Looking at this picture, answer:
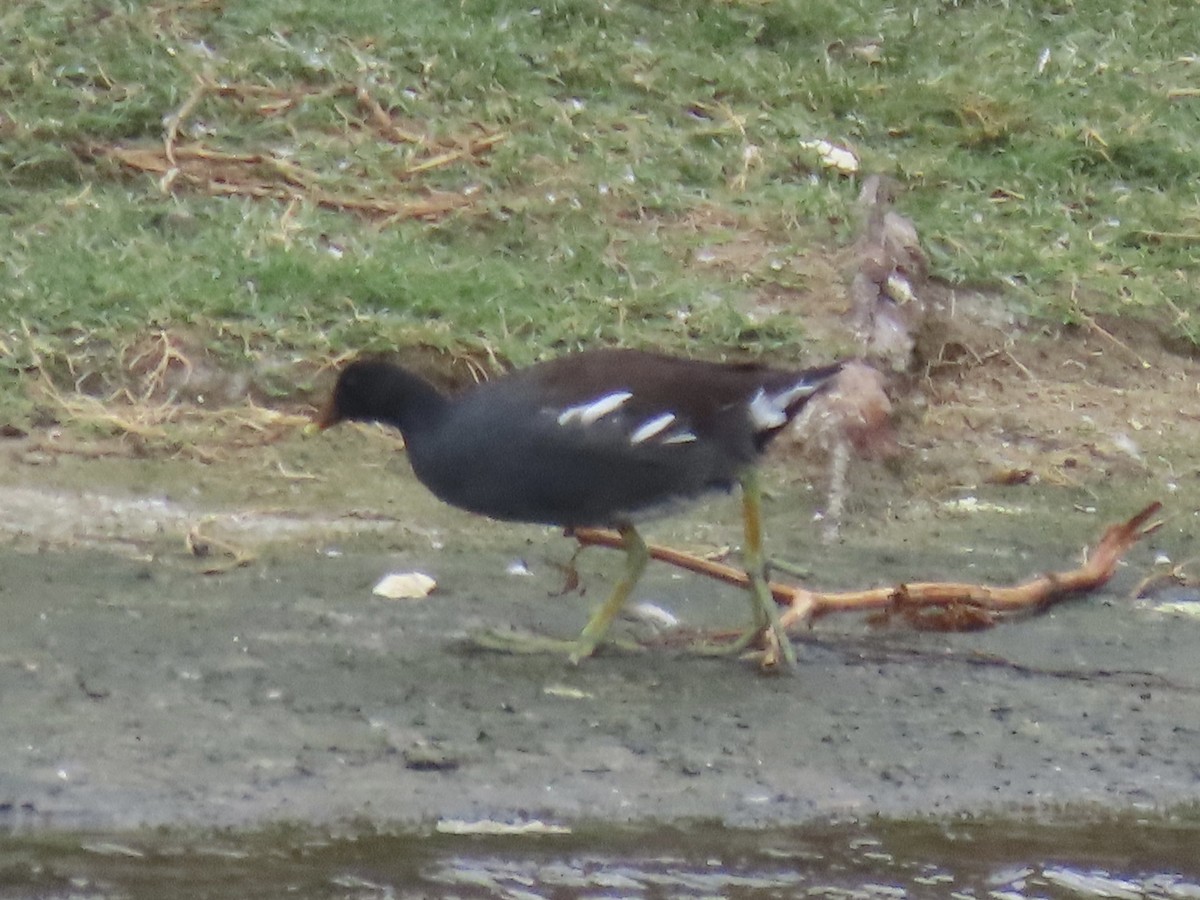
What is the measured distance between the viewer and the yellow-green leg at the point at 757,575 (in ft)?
16.2

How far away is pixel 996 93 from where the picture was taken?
9.45m

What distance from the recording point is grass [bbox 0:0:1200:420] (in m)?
7.14

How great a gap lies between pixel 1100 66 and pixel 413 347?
4529 mm

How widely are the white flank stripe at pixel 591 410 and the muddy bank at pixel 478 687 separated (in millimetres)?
580

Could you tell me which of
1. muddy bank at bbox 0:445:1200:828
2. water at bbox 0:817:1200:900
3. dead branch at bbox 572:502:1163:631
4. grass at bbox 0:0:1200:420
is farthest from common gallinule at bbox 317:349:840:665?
grass at bbox 0:0:1200:420

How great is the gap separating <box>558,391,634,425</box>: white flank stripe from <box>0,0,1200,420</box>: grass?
6.90 ft

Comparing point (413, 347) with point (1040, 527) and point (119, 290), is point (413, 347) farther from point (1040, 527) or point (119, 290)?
point (1040, 527)

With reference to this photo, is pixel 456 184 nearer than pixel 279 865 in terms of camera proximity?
No

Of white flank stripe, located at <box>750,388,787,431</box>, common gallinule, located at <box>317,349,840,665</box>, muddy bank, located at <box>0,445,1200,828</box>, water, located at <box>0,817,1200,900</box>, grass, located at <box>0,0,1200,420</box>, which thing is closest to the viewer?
water, located at <box>0,817,1200,900</box>

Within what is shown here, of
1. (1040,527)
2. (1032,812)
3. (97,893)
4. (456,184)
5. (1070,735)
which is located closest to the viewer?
(97,893)

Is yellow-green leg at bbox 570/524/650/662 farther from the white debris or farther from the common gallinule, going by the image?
the white debris

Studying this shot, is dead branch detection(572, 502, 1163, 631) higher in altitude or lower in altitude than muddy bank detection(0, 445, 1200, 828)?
higher

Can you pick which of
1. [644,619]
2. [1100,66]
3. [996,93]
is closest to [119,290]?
[644,619]

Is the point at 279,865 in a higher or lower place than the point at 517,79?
lower
